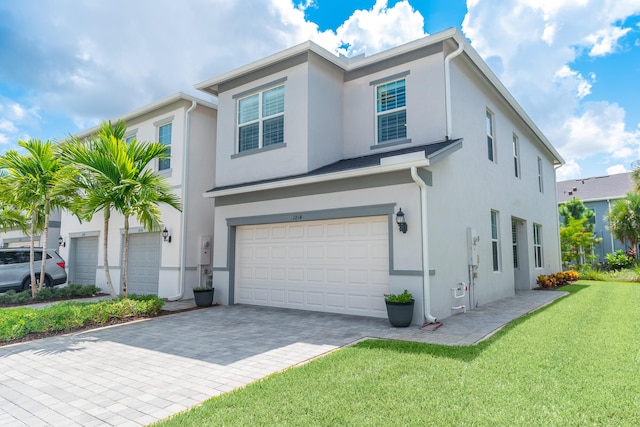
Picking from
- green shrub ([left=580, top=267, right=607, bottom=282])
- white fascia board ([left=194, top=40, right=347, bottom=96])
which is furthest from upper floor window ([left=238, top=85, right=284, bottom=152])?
green shrub ([left=580, top=267, right=607, bottom=282])

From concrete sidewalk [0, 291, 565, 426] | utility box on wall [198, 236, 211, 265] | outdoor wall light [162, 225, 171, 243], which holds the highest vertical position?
outdoor wall light [162, 225, 171, 243]

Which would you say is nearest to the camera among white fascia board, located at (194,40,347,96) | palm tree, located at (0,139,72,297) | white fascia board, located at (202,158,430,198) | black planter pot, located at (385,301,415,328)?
black planter pot, located at (385,301,415,328)

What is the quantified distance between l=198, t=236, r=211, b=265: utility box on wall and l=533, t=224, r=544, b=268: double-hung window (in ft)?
40.4

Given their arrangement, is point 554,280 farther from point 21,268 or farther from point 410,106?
point 21,268

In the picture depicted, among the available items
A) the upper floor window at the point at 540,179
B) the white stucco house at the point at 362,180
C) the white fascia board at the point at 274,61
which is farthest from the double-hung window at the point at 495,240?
the upper floor window at the point at 540,179

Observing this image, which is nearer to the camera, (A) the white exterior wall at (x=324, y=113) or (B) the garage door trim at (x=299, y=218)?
(B) the garage door trim at (x=299, y=218)

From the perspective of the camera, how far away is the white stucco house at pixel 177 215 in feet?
40.2

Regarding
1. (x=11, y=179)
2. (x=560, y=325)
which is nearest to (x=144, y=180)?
(x=11, y=179)

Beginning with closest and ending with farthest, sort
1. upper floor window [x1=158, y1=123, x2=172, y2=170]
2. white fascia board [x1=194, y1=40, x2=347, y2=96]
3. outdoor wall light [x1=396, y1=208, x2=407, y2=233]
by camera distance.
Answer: outdoor wall light [x1=396, y1=208, x2=407, y2=233]
white fascia board [x1=194, y1=40, x2=347, y2=96]
upper floor window [x1=158, y1=123, x2=172, y2=170]

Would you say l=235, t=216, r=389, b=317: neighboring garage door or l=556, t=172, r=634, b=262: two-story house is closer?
l=235, t=216, r=389, b=317: neighboring garage door

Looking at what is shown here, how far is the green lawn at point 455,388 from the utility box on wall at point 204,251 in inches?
303

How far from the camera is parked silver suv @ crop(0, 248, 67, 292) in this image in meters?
13.6

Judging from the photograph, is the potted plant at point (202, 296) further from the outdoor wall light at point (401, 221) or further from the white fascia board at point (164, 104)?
the white fascia board at point (164, 104)

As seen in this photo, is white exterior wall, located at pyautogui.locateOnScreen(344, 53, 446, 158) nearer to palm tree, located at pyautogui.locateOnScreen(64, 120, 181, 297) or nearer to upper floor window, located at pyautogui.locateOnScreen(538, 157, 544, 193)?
palm tree, located at pyautogui.locateOnScreen(64, 120, 181, 297)
